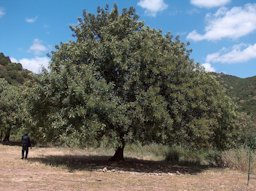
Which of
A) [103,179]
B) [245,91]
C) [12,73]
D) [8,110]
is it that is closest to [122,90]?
[103,179]

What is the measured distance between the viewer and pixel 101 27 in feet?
75.1

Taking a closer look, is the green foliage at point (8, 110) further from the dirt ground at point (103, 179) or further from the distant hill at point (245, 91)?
the distant hill at point (245, 91)

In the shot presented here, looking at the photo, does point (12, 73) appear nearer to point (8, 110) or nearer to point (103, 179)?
point (8, 110)

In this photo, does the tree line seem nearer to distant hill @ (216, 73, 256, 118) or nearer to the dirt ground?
the dirt ground

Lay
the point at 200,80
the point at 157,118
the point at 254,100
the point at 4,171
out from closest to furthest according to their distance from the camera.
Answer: the point at 4,171, the point at 157,118, the point at 200,80, the point at 254,100

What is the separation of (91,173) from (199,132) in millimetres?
5983

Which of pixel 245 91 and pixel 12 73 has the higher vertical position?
pixel 12 73

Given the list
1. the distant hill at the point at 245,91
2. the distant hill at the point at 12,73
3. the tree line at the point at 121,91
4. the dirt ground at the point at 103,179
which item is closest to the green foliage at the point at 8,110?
the tree line at the point at 121,91

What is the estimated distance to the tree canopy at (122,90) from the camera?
19.9 m

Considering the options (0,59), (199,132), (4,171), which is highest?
(0,59)

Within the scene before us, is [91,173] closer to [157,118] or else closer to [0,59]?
[157,118]

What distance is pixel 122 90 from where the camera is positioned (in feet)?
69.5

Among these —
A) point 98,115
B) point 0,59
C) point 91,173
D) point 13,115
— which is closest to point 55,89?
point 98,115

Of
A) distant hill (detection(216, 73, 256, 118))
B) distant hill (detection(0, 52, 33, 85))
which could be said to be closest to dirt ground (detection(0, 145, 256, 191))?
distant hill (detection(216, 73, 256, 118))
